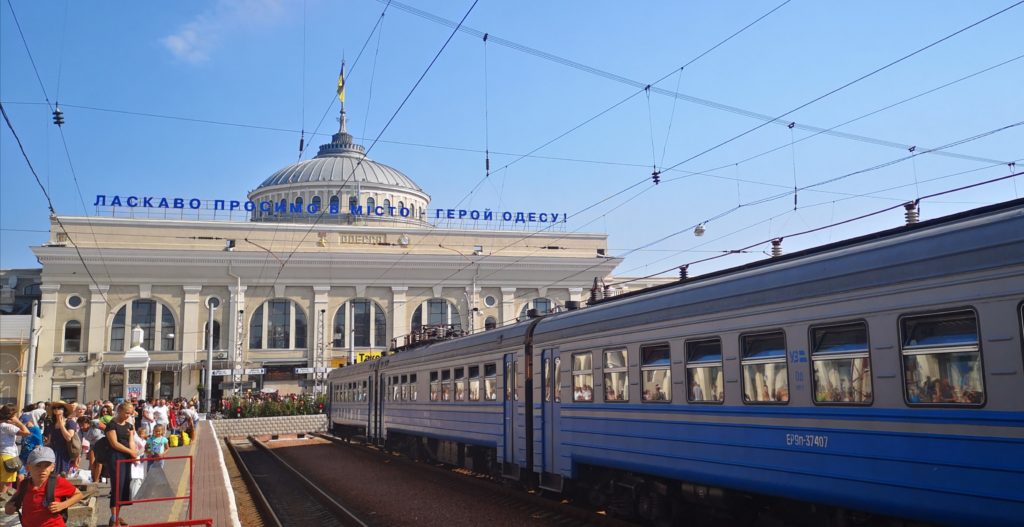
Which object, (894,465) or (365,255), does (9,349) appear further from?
(894,465)

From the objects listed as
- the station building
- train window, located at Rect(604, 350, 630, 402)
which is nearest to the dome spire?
the station building

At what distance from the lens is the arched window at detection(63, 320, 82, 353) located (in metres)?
65.6

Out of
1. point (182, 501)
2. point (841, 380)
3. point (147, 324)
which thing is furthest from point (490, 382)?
point (147, 324)

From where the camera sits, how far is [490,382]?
56.5 feet

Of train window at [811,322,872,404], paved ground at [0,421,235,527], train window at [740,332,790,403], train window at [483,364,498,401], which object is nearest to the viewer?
train window at [811,322,872,404]

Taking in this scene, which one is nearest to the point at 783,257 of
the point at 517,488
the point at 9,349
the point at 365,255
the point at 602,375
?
the point at 602,375

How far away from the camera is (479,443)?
17797mm

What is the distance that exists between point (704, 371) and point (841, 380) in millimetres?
2152

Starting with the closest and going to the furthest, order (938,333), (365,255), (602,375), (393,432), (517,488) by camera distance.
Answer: (938,333)
(602,375)
(517,488)
(393,432)
(365,255)

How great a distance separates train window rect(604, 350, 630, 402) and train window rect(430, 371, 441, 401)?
28.3 ft

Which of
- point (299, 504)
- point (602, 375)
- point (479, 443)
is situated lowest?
point (299, 504)

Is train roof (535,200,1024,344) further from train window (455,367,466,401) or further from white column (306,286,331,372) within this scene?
white column (306,286,331,372)

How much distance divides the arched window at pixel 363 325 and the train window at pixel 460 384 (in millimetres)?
52652

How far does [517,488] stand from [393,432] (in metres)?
9.22
